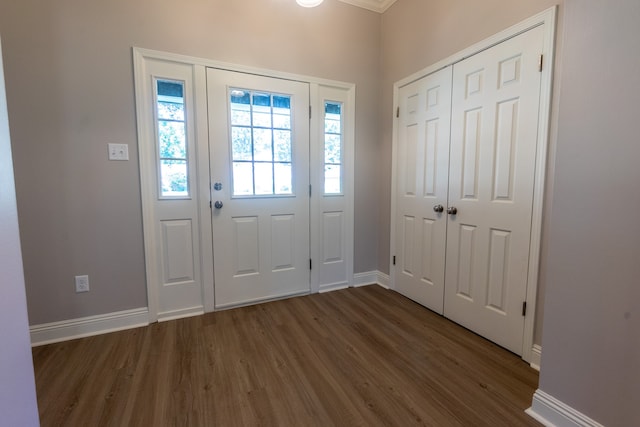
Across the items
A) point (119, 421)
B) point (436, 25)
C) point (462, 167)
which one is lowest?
point (119, 421)

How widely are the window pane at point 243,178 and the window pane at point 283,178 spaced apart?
0.23 meters

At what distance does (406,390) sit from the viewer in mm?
1546

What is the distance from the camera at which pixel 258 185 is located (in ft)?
8.39

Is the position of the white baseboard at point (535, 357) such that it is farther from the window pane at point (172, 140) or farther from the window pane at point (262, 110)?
the window pane at point (172, 140)

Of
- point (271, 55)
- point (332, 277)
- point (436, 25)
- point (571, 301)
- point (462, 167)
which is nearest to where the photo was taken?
point (571, 301)

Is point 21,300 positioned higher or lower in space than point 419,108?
lower

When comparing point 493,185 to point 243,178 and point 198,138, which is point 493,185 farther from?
point 198,138

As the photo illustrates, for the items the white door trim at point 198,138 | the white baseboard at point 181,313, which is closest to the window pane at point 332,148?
the white door trim at point 198,138

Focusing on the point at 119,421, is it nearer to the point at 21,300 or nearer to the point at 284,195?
the point at 21,300

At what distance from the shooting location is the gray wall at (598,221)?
Result: 106 cm

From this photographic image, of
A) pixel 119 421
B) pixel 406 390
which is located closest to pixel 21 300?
pixel 119 421

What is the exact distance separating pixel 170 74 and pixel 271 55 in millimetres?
837

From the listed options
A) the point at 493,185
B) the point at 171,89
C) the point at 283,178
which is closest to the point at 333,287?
the point at 283,178

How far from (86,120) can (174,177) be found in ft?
2.14
